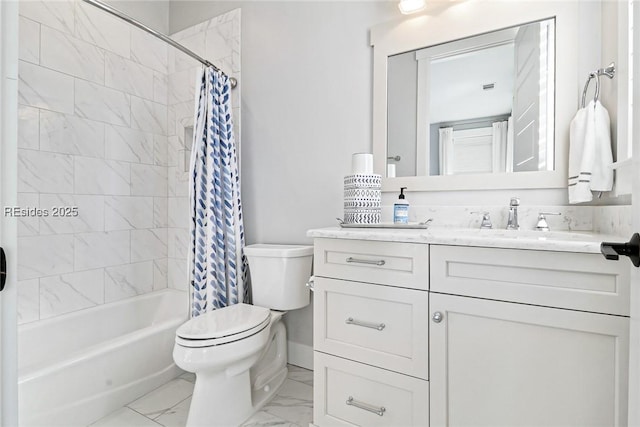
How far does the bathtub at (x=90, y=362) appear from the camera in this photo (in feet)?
4.61

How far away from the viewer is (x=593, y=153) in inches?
50.8

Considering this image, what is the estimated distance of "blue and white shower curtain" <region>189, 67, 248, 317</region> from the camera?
2.00 m

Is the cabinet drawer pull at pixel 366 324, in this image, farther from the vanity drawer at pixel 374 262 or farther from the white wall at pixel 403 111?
the white wall at pixel 403 111

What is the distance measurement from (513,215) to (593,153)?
1.21 ft

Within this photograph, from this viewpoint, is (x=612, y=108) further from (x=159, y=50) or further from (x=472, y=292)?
(x=159, y=50)

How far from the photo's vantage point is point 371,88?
74.4 inches

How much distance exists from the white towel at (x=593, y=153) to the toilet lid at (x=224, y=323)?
1510 mm

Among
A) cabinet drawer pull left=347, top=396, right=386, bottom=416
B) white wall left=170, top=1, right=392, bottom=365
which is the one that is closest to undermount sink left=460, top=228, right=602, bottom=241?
cabinet drawer pull left=347, top=396, right=386, bottom=416

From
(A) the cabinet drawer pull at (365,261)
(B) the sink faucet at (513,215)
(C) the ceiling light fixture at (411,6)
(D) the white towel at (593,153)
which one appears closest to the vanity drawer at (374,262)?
(A) the cabinet drawer pull at (365,261)

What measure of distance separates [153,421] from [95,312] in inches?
36.5

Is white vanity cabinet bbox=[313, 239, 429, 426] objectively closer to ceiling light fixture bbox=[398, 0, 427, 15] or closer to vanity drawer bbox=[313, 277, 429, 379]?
vanity drawer bbox=[313, 277, 429, 379]

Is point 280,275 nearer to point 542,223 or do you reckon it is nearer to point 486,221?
point 486,221

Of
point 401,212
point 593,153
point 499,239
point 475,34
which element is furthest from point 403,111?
point 499,239

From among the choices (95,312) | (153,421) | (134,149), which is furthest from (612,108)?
(95,312)
